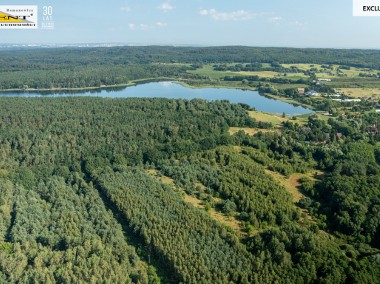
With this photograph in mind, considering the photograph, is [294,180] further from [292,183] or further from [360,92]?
[360,92]

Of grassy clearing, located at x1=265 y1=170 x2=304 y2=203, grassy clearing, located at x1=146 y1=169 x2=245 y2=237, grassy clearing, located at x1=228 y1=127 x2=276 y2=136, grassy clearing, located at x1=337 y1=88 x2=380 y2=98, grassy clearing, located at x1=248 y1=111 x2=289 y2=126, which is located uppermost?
grassy clearing, located at x1=337 y1=88 x2=380 y2=98

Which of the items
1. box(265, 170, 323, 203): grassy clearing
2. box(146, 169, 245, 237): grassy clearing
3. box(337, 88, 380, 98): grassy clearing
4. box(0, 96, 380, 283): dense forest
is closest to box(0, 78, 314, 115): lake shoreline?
box(337, 88, 380, 98): grassy clearing

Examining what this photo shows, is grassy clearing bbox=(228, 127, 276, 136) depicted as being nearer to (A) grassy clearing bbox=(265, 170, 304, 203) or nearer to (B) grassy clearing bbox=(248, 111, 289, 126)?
(B) grassy clearing bbox=(248, 111, 289, 126)

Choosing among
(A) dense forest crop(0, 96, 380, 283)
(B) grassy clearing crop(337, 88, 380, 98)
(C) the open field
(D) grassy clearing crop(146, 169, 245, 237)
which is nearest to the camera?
(A) dense forest crop(0, 96, 380, 283)

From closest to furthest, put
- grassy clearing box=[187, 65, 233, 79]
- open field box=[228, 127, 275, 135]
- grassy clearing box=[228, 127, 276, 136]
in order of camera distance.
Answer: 1. grassy clearing box=[228, 127, 276, 136]
2. open field box=[228, 127, 275, 135]
3. grassy clearing box=[187, 65, 233, 79]

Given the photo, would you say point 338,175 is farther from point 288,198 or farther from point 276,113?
point 276,113

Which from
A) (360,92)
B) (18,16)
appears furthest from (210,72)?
(18,16)
